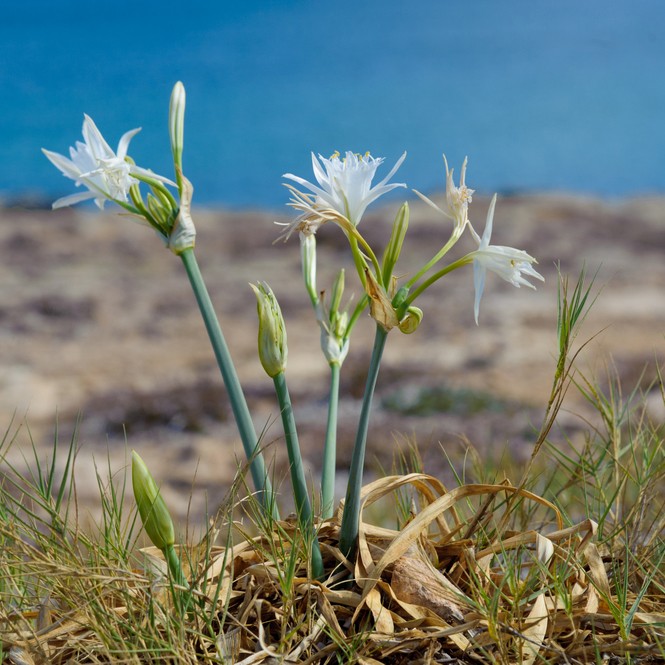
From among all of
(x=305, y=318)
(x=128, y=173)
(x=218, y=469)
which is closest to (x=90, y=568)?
(x=128, y=173)

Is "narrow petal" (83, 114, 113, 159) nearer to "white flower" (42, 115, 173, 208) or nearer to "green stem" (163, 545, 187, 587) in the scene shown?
"white flower" (42, 115, 173, 208)

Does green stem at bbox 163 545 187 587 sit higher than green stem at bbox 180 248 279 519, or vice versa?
green stem at bbox 180 248 279 519

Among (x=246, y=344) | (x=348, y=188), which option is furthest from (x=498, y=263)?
(x=246, y=344)

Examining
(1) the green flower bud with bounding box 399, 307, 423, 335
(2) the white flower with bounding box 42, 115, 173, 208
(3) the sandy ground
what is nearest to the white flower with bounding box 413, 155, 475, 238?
(1) the green flower bud with bounding box 399, 307, 423, 335

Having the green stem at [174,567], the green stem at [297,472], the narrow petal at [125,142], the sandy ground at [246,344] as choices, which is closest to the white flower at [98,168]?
the narrow petal at [125,142]

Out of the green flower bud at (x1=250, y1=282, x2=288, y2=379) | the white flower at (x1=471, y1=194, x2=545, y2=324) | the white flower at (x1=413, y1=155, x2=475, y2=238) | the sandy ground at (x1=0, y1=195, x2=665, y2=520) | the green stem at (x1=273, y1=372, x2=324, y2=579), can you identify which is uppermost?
the white flower at (x1=413, y1=155, x2=475, y2=238)

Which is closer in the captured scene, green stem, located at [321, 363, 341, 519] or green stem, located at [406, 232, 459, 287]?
green stem, located at [406, 232, 459, 287]

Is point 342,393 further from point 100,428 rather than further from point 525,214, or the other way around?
point 525,214

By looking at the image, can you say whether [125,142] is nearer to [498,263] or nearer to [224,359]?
[224,359]

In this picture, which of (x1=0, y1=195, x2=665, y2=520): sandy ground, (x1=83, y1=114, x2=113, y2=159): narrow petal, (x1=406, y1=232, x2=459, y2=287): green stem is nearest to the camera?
(x1=406, y1=232, x2=459, y2=287): green stem
